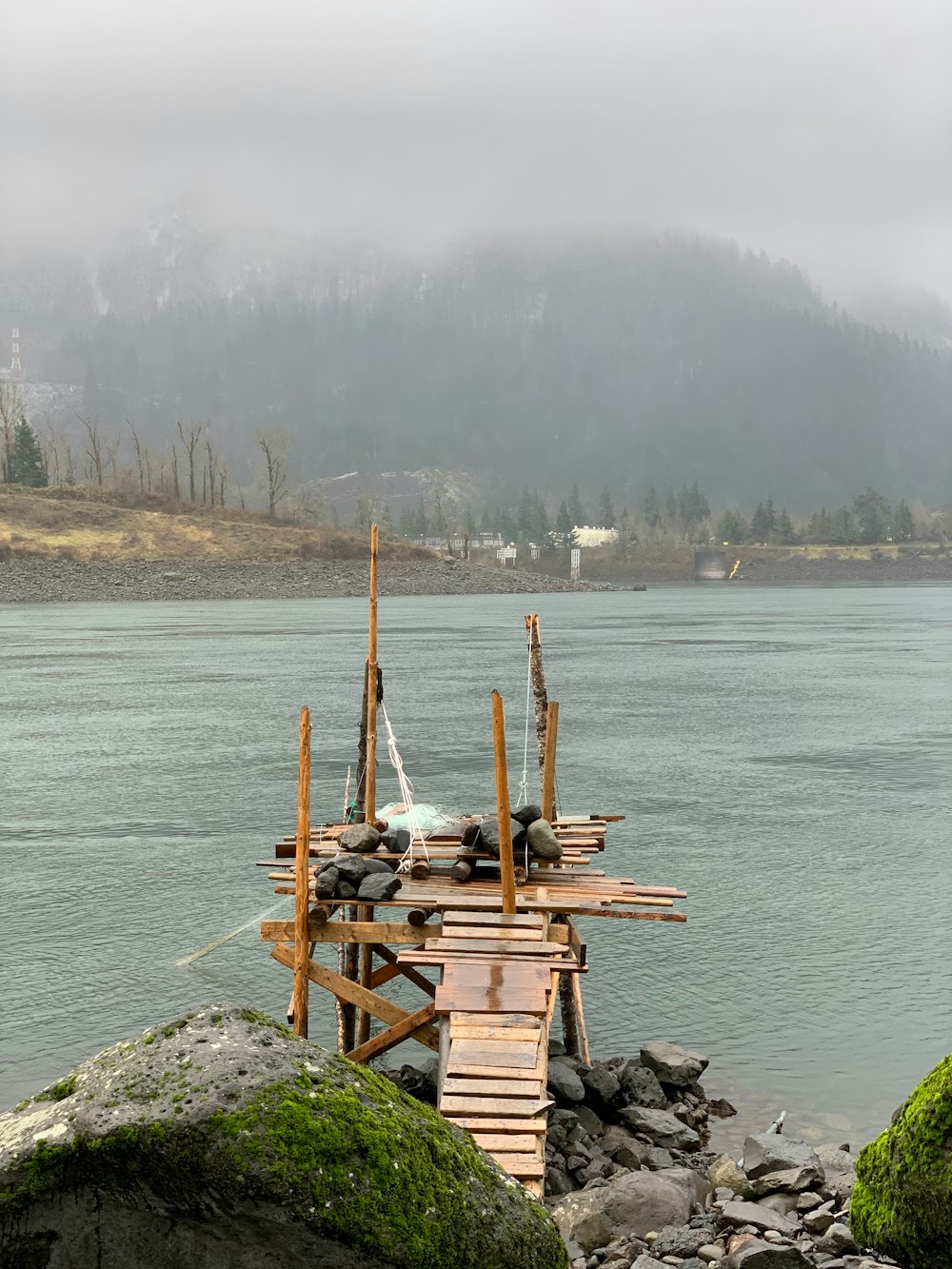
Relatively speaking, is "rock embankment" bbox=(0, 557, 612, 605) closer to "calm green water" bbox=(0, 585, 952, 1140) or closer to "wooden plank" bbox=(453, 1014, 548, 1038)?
"calm green water" bbox=(0, 585, 952, 1140)

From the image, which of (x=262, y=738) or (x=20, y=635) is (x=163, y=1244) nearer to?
(x=262, y=738)

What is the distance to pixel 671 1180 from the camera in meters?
13.1

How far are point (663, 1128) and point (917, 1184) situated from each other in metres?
8.16

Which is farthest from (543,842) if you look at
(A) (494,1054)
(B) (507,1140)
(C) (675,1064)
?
(B) (507,1140)

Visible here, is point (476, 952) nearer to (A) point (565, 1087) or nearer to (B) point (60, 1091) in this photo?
(A) point (565, 1087)

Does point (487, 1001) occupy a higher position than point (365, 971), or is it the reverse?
point (487, 1001)

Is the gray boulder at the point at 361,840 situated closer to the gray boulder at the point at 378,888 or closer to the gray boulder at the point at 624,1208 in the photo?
the gray boulder at the point at 378,888

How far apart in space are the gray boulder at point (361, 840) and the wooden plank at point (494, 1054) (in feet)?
20.7

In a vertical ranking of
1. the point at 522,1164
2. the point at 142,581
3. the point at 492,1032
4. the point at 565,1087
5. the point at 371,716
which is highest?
the point at 142,581

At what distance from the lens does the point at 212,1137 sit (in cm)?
590

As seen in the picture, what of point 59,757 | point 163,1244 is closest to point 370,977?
point 163,1244

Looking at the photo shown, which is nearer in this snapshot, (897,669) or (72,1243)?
(72,1243)

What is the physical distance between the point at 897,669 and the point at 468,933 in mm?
72737

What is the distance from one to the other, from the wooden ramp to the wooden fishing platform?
17mm
